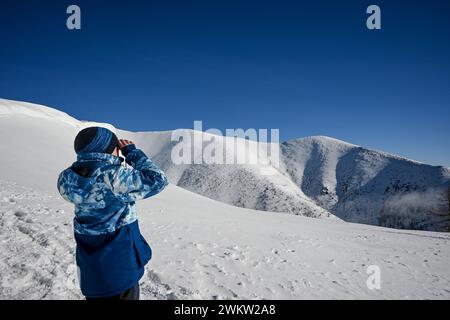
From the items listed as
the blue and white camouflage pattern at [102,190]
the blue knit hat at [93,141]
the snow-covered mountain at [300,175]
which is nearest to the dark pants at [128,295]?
the blue and white camouflage pattern at [102,190]

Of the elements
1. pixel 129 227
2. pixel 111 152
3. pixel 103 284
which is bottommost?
pixel 103 284

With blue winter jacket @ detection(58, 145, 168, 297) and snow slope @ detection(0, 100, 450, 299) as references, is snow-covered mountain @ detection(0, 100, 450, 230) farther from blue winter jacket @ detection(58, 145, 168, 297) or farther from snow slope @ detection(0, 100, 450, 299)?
blue winter jacket @ detection(58, 145, 168, 297)

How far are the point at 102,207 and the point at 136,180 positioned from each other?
15.0 inches

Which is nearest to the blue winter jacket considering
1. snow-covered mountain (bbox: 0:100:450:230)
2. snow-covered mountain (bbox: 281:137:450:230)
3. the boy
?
the boy

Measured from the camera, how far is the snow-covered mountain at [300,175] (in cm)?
3213

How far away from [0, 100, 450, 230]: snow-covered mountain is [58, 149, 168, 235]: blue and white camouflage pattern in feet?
52.7

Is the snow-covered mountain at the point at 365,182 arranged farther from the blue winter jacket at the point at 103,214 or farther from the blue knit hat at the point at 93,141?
the blue knit hat at the point at 93,141

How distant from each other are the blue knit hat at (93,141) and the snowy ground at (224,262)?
3289mm
